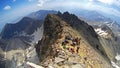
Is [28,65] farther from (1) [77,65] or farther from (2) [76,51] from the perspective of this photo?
(2) [76,51]

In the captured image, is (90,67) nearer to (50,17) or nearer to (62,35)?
(62,35)

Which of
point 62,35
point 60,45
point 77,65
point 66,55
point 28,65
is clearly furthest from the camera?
point 62,35

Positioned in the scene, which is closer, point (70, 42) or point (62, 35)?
Answer: point (70, 42)

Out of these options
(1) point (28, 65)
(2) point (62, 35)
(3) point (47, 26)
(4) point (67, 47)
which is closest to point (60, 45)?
(4) point (67, 47)

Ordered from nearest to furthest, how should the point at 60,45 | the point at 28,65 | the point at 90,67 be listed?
the point at 28,65
the point at 90,67
the point at 60,45

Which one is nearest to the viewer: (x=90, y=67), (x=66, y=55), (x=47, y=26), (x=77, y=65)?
(x=77, y=65)

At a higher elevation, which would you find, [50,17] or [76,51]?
[50,17]

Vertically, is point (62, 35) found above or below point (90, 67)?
above

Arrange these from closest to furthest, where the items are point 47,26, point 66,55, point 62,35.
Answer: point 66,55 < point 62,35 < point 47,26

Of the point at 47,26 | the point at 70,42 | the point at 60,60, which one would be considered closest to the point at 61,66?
the point at 60,60
